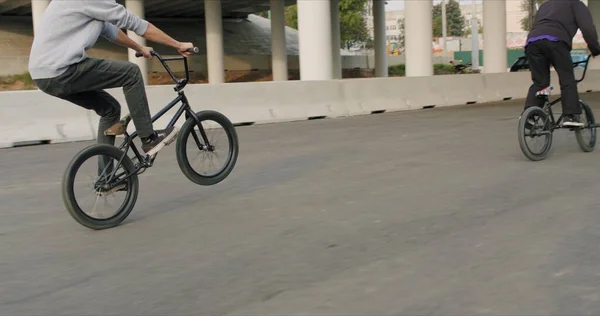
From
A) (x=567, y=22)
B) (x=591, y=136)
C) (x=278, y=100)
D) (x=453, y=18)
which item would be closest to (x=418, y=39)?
(x=278, y=100)

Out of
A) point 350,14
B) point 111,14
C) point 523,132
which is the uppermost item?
point 350,14

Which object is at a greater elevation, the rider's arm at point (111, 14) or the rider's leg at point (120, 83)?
the rider's arm at point (111, 14)

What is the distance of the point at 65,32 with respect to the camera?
4.59m

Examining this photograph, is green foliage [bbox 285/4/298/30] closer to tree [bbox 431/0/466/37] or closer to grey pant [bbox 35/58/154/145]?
tree [bbox 431/0/466/37]

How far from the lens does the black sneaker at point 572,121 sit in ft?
23.6

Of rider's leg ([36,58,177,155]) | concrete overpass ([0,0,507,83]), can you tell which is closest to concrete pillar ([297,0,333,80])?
concrete overpass ([0,0,507,83])

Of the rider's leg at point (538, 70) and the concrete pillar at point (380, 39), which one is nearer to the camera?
the rider's leg at point (538, 70)

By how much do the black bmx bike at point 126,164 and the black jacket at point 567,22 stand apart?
3.72m

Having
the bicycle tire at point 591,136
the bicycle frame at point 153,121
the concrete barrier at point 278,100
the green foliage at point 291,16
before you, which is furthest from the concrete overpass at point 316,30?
the green foliage at point 291,16

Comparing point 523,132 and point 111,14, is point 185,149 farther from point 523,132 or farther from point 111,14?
point 523,132

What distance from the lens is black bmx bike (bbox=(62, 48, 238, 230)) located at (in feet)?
14.9

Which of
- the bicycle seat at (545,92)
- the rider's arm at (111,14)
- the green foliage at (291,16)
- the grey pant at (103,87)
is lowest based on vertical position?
the bicycle seat at (545,92)

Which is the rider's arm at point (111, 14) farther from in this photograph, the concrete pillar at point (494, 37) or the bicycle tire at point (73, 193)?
the concrete pillar at point (494, 37)

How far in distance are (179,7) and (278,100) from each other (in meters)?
31.6
